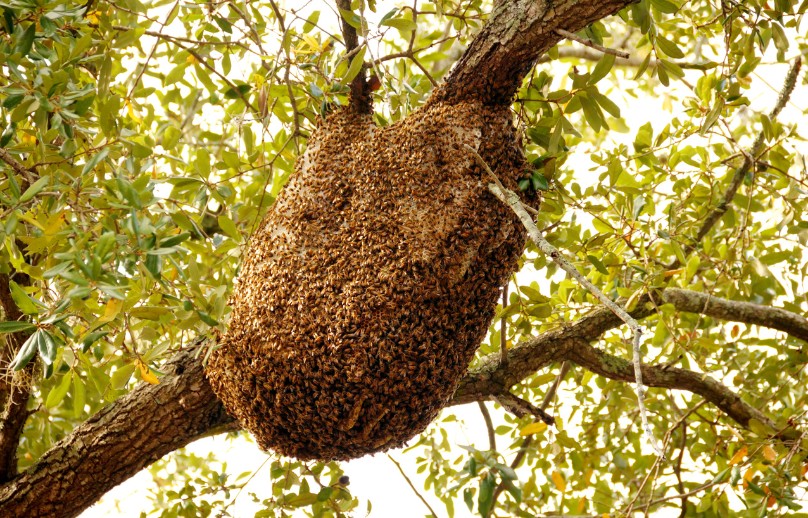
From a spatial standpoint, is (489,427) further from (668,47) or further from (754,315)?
(668,47)

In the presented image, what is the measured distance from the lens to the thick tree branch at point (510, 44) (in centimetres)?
182

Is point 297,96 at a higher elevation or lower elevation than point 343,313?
higher

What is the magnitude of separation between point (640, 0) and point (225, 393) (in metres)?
1.44

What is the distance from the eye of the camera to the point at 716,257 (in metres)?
3.60

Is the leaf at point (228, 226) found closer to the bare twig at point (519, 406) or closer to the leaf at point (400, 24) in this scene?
the leaf at point (400, 24)

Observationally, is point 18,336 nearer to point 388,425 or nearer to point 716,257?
point 388,425

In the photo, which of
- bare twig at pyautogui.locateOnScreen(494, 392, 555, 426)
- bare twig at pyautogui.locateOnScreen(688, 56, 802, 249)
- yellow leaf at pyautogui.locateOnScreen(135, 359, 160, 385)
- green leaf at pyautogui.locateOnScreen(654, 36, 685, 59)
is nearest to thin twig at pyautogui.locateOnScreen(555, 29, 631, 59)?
green leaf at pyautogui.locateOnScreen(654, 36, 685, 59)

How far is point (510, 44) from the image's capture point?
1.86 m

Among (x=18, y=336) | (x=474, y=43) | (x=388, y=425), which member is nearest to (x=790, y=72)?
(x=474, y=43)

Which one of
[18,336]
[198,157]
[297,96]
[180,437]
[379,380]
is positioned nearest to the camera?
[379,380]

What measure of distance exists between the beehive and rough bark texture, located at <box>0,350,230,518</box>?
26cm

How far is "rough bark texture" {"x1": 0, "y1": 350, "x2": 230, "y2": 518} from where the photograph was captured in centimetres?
218

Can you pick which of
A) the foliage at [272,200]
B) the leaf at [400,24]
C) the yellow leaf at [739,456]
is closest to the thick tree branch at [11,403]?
the foliage at [272,200]

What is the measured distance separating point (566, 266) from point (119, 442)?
1.44 meters
